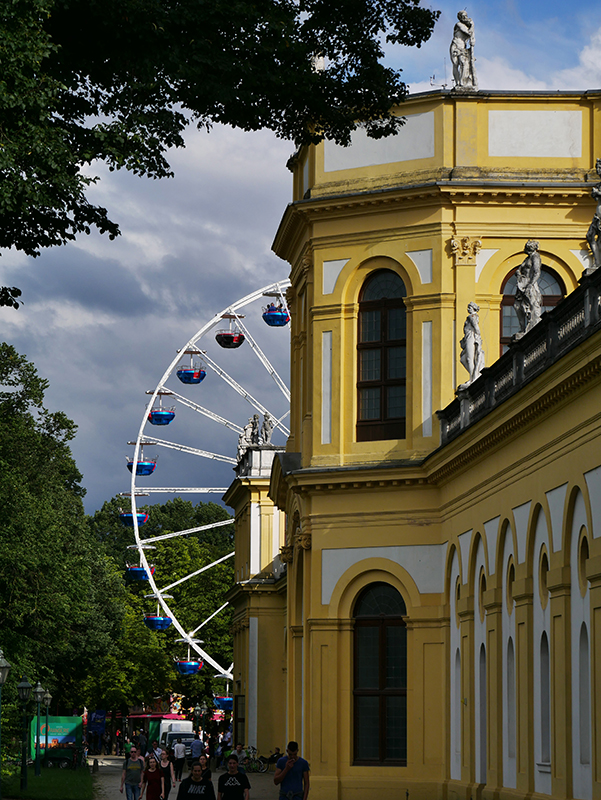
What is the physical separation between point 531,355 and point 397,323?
966 centimetres

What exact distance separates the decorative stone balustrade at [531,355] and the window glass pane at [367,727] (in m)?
6.24

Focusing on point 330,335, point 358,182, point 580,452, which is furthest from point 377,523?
point 580,452

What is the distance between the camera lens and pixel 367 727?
33.2 m

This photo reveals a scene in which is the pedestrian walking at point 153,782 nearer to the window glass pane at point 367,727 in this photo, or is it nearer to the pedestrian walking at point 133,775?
the pedestrian walking at point 133,775

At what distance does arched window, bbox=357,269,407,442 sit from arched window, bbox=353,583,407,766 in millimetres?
3768

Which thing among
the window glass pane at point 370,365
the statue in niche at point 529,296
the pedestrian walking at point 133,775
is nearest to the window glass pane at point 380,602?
the window glass pane at point 370,365

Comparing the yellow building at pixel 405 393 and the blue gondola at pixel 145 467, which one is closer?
the yellow building at pixel 405 393

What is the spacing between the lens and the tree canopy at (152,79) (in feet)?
59.7

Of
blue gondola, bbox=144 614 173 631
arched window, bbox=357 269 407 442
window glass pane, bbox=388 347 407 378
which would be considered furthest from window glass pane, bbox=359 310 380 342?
blue gondola, bbox=144 614 173 631

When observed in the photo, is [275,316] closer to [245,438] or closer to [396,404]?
[245,438]

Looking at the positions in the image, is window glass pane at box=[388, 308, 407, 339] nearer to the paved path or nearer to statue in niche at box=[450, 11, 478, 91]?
Result: statue in niche at box=[450, 11, 478, 91]

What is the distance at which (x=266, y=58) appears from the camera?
19.9 meters

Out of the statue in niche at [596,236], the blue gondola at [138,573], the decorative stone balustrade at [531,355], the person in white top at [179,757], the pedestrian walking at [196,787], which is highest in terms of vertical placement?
the statue in niche at [596,236]

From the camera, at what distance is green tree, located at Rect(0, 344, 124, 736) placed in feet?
157
